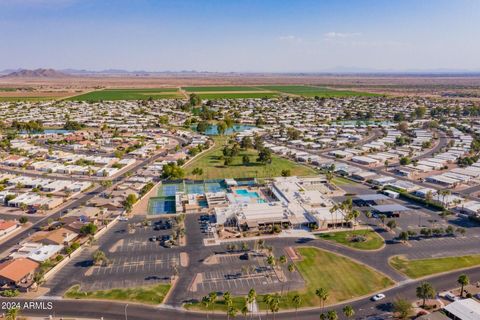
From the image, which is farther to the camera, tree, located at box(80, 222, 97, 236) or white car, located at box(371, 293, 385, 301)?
tree, located at box(80, 222, 97, 236)

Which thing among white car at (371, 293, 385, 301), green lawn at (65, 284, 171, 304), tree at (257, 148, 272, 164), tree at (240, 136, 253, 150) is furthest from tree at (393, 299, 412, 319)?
tree at (240, 136, 253, 150)

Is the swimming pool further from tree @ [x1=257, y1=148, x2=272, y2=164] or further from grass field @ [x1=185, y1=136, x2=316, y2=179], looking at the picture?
tree @ [x1=257, y1=148, x2=272, y2=164]

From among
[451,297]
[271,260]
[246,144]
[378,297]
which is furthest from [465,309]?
[246,144]

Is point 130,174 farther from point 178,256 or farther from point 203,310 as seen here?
point 203,310

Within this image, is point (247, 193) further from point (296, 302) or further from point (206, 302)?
point (206, 302)

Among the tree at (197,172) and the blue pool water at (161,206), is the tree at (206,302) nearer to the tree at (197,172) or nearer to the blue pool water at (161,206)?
the blue pool water at (161,206)
